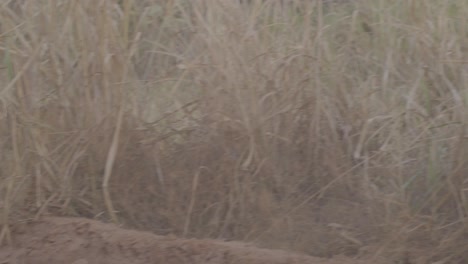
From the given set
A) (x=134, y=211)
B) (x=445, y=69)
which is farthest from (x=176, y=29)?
(x=445, y=69)

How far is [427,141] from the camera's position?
12.1 feet

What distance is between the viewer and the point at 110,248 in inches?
145

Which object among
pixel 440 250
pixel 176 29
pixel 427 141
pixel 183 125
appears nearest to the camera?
pixel 440 250

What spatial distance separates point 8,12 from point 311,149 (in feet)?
5.40

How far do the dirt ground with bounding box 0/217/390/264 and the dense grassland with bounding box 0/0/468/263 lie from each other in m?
0.10

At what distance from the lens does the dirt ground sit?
3.52 m

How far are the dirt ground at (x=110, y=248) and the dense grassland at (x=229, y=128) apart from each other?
0.10m

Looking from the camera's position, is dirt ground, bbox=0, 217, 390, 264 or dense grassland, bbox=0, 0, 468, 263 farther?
dense grassland, bbox=0, 0, 468, 263

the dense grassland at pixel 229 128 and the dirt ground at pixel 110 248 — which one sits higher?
the dense grassland at pixel 229 128

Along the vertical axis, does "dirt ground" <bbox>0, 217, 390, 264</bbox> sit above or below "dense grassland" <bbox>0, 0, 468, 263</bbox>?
below

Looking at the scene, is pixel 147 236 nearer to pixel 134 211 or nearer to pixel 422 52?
pixel 134 211

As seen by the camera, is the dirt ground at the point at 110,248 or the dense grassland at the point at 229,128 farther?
the dense grassland at the point at 229,128

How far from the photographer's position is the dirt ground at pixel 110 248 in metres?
3.52

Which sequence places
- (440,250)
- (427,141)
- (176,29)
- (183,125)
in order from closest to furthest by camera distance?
(440,250), (427,141), (183,125), (176,29)
